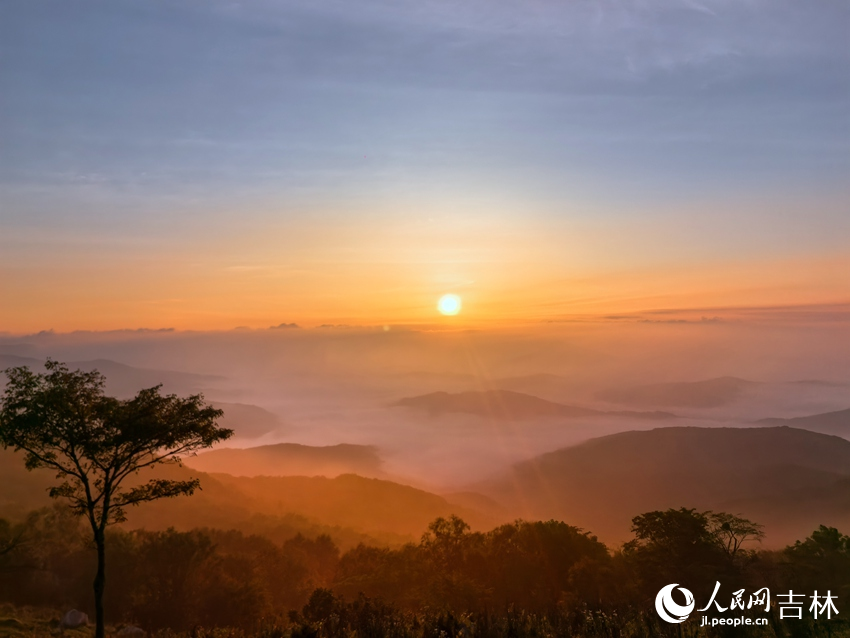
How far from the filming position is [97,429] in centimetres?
3244

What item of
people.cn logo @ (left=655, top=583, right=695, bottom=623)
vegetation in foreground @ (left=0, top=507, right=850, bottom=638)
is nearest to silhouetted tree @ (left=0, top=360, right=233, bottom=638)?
vegetation in foreground @ (left=0, top=507, right=850, bottom=638)

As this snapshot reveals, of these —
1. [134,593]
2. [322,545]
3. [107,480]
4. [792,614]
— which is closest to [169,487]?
[107,480]

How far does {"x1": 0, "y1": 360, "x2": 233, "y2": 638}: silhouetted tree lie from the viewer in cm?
3055

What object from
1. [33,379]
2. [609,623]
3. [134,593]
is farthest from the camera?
[134,593]

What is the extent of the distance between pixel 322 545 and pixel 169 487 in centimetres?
10697

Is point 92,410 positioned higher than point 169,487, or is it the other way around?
point 92,410

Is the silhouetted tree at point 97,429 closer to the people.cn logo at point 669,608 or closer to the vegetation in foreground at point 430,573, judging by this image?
the vegetation in foreground at point 430,573

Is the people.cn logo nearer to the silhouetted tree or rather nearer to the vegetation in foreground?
the vegetation in foreground

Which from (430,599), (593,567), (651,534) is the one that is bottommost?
(430,599)

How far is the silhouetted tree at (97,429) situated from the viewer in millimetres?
30547

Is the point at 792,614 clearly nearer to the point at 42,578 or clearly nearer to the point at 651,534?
the point at 651,534

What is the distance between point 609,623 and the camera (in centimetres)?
2642

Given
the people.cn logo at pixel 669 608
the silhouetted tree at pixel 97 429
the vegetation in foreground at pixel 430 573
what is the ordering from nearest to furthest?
the people.cn logo at pixel 669 608 < the silhouetted tree at pixel 97 429 < the vegetation in foreground at pixel 430 573

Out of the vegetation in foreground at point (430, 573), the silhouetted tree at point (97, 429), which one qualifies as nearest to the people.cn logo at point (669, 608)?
the vegetation in foreground at point (430, 573)
